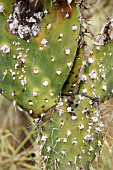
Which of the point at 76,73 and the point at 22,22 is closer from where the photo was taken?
the point at 22,22

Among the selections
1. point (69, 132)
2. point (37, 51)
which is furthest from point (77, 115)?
point (37, 51)

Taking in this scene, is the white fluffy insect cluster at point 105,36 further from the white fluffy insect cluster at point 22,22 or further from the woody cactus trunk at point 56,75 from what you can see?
the white fluffy insect cluster at point 22,22

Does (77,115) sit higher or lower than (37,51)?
lower

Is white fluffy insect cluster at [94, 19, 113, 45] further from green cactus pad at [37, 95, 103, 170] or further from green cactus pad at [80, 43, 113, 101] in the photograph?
green cactus pad at [37, 95, 103, 170]

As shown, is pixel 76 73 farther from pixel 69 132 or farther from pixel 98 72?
pixel 69 132

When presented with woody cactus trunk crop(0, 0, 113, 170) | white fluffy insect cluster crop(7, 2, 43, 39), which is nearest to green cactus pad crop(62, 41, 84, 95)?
woody cactus trunk crop(0, 0, 113, 170)

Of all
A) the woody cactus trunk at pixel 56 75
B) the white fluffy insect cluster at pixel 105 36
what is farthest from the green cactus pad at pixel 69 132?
the white fluffy insect cluster at pixel 105 36

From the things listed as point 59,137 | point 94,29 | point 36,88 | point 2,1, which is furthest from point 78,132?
point 94,29

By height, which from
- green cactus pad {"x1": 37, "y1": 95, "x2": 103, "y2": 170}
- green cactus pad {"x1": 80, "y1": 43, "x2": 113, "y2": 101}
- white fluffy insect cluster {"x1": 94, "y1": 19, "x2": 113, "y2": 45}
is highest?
white fluffy insect cluster {"x1": 94, "y1": 19, "x2": 113, "y2": 45}
